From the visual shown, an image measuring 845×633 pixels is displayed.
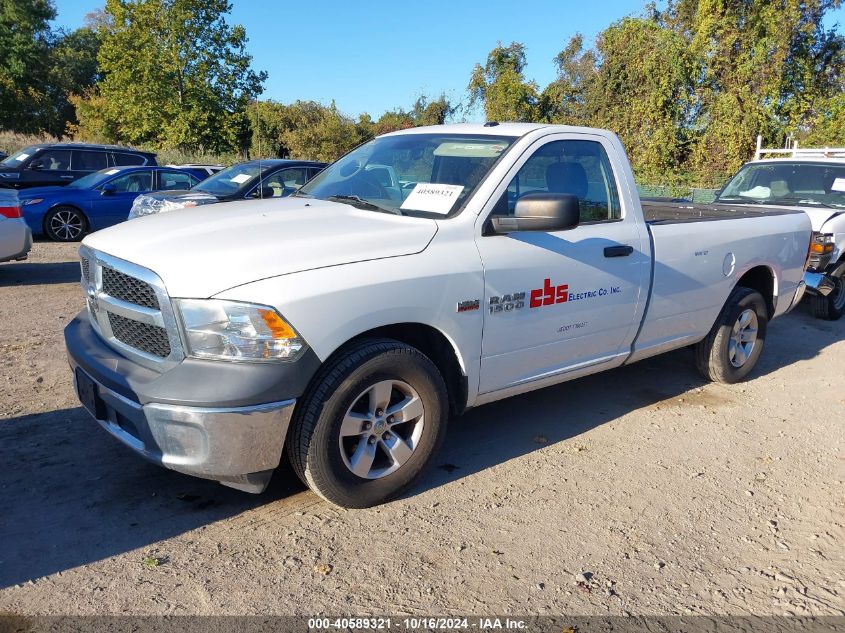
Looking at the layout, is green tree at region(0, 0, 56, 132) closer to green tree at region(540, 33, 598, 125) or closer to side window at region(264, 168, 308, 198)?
green tree at region(540, 33, 598, 125)

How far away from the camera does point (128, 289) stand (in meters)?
3.31

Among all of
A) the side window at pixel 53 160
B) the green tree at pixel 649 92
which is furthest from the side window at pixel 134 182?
the green tree at pixel 649 92

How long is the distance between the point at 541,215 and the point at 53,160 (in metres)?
13.9

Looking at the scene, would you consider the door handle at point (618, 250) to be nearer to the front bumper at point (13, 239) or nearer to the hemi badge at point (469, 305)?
the hemi badge at point (469, 305)

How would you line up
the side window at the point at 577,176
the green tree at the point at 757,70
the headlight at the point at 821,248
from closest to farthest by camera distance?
the side window at the point at 577,176 < the headlight at the point at 821,248 < the green tree at the point at 757,70

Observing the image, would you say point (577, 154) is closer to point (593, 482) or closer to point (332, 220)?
point (332, 220)

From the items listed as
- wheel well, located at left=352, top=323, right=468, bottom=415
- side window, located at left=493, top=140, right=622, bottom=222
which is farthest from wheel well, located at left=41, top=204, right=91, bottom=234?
wheel well, located at left=352, top=323, right=468, bottom=415

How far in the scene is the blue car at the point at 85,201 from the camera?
12234 millimetres

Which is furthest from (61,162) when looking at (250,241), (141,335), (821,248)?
(821,248)

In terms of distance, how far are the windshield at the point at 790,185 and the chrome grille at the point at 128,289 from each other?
782 centimetres

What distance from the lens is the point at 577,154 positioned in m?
4.46

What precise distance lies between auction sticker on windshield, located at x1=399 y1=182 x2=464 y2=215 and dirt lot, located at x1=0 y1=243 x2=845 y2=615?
152cm

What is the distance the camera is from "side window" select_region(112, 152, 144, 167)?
15.0 metres

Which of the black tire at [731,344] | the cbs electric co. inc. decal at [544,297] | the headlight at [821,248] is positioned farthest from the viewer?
the headlight at [821,248]
